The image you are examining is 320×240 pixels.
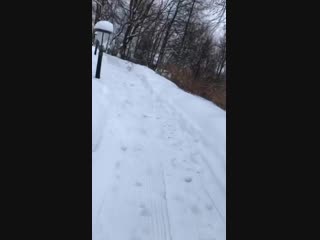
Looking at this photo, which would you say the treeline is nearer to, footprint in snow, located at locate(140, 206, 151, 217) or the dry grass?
the dry grass

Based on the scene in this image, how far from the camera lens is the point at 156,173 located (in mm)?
3029

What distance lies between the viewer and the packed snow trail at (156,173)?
2.24m

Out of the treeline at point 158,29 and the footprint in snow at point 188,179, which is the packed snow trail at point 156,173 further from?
the treeline at point 158,29

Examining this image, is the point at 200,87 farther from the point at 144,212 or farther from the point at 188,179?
the point at 144,212


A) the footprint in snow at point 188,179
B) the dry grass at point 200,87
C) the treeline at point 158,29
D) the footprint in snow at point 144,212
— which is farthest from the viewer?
the treeline at point 158,29

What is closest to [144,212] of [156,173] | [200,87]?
[156,173]

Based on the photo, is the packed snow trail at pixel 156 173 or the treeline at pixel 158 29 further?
the treeline at pixel 158 29

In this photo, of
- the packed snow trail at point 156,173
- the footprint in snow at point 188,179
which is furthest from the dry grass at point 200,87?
the footprint in snow at point 188,179
